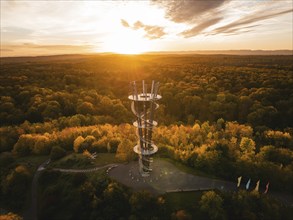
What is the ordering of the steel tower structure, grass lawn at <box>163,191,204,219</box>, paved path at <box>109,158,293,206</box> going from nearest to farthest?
grass lawn at <box>163,191,204,219</box>, the steel tower structure, paved path at <box>109,158,293,206</box>

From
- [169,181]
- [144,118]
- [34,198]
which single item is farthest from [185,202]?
[34,198]

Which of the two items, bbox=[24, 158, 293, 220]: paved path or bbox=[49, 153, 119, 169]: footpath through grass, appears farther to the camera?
bbox=[49, 153, 119, 169]: footpath through grass

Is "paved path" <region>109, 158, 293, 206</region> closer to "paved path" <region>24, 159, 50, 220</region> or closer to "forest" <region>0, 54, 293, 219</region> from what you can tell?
"forest" <region>0, 54, 293, 219</region>

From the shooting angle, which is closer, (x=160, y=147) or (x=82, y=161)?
(x=82, y=161)

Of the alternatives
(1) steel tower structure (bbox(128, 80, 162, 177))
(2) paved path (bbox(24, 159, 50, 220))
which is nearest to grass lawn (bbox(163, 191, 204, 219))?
(1) steel tower structure (bbox(128, 80, 162, 177))

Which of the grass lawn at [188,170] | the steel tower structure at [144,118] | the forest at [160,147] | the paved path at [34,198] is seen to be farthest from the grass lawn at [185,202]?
the paved path at [34,198]

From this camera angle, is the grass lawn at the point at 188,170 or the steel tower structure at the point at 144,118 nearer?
the steel tower structure at the point at 144,118

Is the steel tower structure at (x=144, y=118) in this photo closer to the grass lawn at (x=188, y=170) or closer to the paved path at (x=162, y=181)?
the paved path at (x=162, y=181)

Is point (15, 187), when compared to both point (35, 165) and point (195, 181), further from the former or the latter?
A: point (195, 181)

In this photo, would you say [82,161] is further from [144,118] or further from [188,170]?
[188,170]

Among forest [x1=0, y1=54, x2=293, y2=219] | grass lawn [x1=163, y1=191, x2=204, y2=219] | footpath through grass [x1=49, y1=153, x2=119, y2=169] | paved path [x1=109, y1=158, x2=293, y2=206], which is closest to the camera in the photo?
grass lawn [x1=163, y1=191, x2=204, y2=219]
